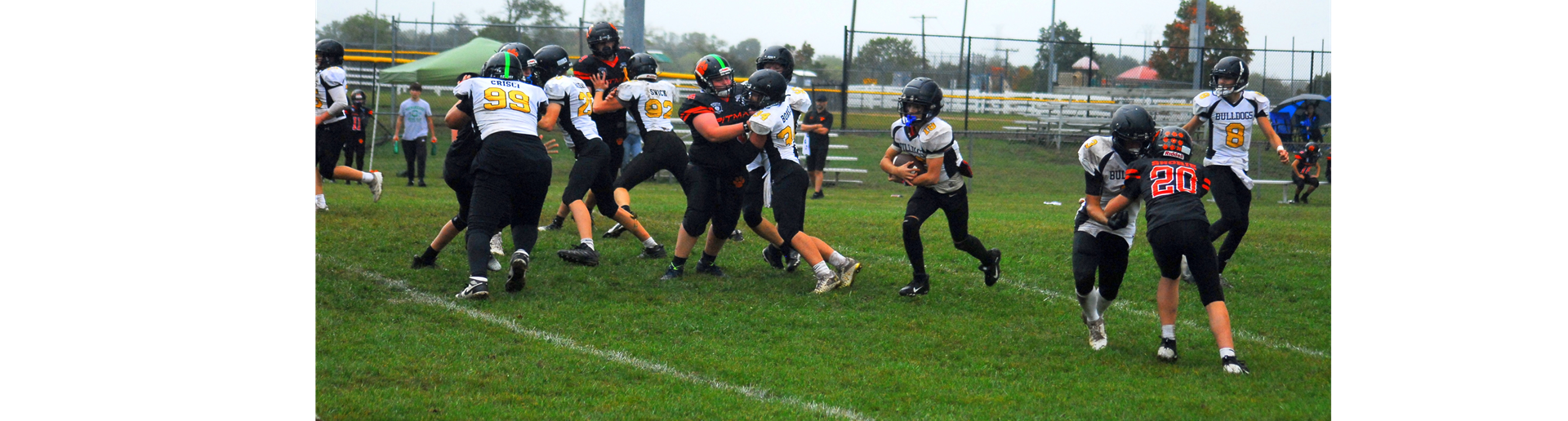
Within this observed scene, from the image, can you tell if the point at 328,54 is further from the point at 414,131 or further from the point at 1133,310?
the point at 414,131

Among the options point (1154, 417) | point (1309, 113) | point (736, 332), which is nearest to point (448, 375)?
point (736, 332)

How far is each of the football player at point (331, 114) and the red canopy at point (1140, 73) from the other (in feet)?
73.5

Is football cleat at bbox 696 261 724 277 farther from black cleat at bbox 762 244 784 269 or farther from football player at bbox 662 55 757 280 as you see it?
black cleat at bbox 762 244 784 269

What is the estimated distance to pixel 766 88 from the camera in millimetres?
7480

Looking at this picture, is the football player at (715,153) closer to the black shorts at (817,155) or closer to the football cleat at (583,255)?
the football cleat at (583,255)

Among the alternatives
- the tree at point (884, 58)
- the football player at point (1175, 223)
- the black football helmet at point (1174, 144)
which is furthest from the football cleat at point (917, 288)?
the tree at point (884, 58)

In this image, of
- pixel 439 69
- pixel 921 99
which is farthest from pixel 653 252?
pixel 439 69

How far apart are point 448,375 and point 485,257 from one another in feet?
6.48

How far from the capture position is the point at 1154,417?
4707 mm

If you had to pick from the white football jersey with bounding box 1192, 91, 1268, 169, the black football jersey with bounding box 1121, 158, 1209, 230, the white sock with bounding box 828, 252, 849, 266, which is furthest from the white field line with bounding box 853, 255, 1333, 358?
the white football jersey with bounding box 1192, 91, 1268, 169

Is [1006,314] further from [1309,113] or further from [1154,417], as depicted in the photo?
[1309,113]

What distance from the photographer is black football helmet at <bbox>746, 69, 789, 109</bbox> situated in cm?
748

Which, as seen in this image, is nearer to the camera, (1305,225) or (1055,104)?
(1305,225)

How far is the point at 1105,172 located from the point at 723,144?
263 cm
